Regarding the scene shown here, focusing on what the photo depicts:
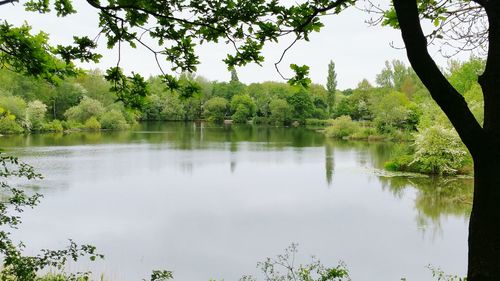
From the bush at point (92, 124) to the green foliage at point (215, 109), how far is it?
25386mm

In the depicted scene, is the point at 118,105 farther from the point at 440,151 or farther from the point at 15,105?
the point at 440,151

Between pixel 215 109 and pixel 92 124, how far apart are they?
26697 mm

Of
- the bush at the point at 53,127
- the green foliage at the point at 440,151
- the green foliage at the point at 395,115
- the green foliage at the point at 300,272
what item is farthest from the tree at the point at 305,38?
the bush at the point at 53,127

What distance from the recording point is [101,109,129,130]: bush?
49.1 m

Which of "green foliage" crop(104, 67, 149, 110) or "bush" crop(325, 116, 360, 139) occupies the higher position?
"green foliage" crop(104, 67, 149, 110)

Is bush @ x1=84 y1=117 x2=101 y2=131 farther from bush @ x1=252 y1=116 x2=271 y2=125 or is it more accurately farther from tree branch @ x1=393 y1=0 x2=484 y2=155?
tree branch @ x1=393 y1=0 x2=484 y2=155

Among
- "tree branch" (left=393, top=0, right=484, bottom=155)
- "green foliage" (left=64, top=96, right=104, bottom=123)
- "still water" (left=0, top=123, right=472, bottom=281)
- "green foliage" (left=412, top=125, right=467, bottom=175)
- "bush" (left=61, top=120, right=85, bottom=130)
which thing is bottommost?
"still water" (left=0, top=123, right=472, bottom=281)

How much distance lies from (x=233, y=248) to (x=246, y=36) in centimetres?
798

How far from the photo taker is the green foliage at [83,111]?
48250 mm

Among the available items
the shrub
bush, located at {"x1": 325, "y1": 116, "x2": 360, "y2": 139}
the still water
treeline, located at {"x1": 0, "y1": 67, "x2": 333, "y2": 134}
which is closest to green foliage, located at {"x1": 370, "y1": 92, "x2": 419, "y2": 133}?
bush, located at {"x1": 325, "y1": 116, "x2": 360, "y2": 139}

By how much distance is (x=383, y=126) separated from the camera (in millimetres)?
40188

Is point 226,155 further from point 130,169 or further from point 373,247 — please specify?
point 373,247

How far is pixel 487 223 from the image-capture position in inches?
82.7

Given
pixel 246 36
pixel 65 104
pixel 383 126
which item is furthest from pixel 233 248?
pixel 65 104
